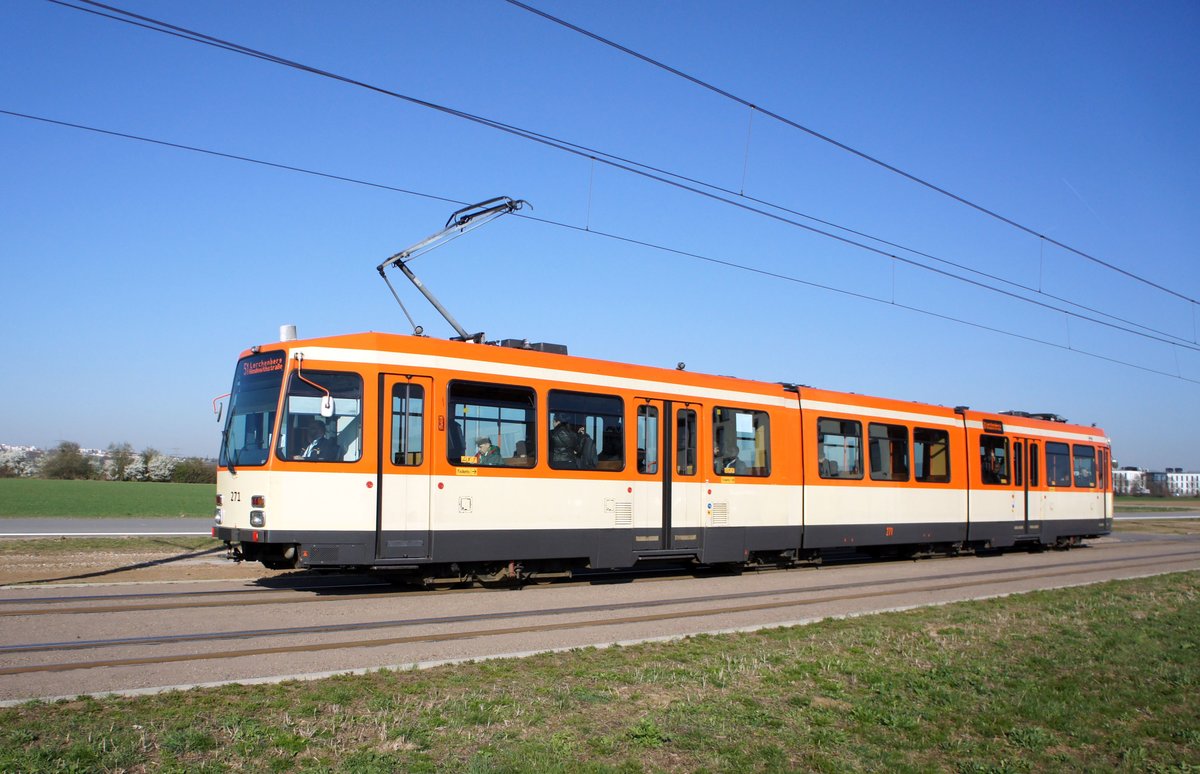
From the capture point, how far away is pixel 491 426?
44.7 feet

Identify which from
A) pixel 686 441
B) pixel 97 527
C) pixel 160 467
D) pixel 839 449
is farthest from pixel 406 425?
pixel 160 467

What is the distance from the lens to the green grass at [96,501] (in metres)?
38.2

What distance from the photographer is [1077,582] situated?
17.2 meters

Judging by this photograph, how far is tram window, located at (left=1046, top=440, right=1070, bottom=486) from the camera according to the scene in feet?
84.5

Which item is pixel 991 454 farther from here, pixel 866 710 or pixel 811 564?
pixel 866 710

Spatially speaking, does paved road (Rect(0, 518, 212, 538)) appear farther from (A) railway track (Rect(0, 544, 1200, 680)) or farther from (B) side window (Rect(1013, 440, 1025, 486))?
(B) side window (Rect(1013, 440, 1025, 486))

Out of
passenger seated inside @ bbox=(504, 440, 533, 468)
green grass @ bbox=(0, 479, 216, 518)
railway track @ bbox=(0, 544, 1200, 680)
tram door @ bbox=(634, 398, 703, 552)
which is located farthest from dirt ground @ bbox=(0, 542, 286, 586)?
green grass @ bbox=(0, 479, 216, 518)

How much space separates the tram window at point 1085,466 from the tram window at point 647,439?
55.5ft

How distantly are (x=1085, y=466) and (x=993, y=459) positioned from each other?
18.5 feet

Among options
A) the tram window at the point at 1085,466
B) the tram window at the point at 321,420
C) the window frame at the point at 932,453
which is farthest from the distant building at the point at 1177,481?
the tram window at the point at 321,420

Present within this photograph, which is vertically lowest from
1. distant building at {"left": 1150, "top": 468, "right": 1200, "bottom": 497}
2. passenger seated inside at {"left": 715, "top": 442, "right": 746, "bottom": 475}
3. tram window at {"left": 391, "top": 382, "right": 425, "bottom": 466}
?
distant building at {"left": 1150, "top": 468, "right": 1200, "bottom": 497}

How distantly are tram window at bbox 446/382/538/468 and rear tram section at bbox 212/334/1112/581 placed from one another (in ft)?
0.07

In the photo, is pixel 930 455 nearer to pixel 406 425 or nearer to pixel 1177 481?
pixel 406 425

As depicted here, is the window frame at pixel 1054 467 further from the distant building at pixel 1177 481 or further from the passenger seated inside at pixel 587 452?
the distant building at pixel 1177 481
